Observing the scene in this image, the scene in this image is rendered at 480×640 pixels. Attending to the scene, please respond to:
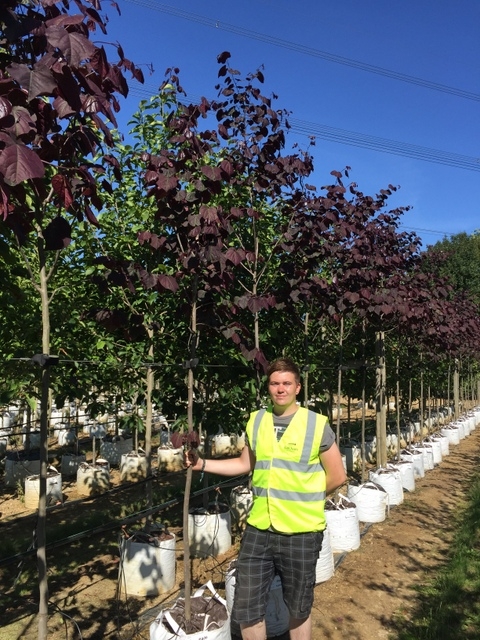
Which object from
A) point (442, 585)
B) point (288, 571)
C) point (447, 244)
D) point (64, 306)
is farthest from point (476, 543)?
point (447, 244)

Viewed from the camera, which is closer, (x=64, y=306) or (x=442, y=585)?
(x=442, y=585)

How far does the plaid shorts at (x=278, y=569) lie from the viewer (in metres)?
2.76

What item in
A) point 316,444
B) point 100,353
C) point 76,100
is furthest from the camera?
point 100,353

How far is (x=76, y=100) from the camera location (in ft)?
5.09

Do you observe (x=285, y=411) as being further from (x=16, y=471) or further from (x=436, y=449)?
(x=436, y=449)

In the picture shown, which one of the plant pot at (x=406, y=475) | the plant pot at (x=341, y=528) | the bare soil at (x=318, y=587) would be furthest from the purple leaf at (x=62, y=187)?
the plant pot at (x=406, y=475)

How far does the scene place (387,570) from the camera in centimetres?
494

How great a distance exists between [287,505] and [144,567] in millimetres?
2023

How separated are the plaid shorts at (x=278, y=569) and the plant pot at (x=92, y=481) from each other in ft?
19.2

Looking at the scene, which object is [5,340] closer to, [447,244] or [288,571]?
[288,571]

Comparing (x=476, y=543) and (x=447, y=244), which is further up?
(x=447, y=244)

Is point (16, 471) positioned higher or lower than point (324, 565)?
lower

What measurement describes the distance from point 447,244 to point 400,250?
3352cm

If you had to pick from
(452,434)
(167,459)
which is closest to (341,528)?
(167,459)
